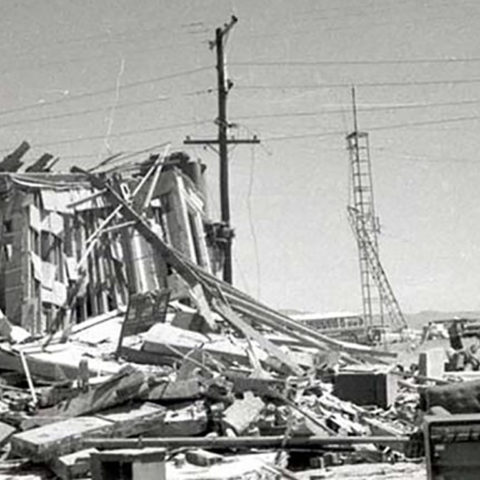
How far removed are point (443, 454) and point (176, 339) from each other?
11132 mm

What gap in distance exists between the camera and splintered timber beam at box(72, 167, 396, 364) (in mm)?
20328

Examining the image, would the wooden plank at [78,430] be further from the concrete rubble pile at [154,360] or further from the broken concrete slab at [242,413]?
the broken concrete slab at [242,413]

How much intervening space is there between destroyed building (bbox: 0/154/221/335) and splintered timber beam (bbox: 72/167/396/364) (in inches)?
25.2

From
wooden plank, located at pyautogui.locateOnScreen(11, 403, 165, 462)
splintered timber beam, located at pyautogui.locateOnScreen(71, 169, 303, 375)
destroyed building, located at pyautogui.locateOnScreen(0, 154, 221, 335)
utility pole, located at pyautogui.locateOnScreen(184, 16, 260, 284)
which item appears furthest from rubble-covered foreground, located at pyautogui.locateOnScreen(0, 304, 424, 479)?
utility pole, located at pyautogui.locateOnScreen(184, 16, 260, 284)

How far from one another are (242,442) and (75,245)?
37.0ft

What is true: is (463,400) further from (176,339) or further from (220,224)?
(220,224)

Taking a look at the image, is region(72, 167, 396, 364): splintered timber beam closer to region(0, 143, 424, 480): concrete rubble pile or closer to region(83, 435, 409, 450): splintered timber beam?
region(0, 143, 424, 480): concrete rubble pile

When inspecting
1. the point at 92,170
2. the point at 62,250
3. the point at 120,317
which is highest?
the point at 92,170

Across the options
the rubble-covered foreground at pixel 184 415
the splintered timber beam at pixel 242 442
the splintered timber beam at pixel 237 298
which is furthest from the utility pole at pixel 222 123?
the splintered timber beam at pixel 242 442

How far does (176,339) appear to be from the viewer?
17531mm

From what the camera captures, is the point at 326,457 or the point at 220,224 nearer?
the point at 326,457

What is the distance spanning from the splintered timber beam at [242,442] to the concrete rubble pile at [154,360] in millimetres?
26

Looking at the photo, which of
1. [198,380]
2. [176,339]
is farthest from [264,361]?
[198,380]

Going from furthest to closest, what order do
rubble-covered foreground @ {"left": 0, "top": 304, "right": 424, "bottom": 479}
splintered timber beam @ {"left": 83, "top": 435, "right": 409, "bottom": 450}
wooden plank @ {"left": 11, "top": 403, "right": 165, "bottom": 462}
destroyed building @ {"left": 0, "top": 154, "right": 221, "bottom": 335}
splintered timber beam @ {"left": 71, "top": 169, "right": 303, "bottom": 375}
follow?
splintered timber beam @ {"left": 71, "top": 169, "right": 303, "bottom": 375}
destroyed building @ {"left": 0, "top": 154, "right": 221, "bottom": 335}
wooden plank @ {"left": 11, "top": 403, "right": 165, "bottom": 462}
rubble-covered foreground @ {"left": 0, "top": 304, "right": 424, "bottom": 479}
splintered timber beam @ {"left": 83, "top": 435, "right": 409, "bottom": 450}
